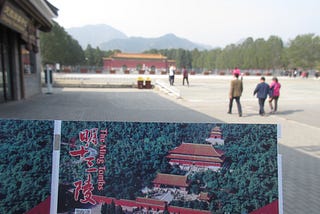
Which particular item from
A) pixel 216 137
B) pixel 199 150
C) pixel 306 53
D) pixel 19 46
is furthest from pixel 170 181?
pixel 306 53

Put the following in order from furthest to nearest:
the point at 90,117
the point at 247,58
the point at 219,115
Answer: the point at 247,58, the point at 219,115, the point at 90,117

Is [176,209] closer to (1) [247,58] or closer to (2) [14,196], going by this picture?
(2) [14,196]

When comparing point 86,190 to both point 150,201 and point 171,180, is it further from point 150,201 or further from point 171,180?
point 171,180

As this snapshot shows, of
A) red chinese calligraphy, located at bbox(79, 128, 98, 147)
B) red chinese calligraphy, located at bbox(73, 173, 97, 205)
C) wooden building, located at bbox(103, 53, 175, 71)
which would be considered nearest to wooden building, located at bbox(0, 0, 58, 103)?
red chinese calligraphy, located at bbox(79, 128, 98, 147)

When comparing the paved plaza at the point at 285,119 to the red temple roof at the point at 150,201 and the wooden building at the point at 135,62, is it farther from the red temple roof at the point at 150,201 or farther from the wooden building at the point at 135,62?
the wooden building at the point at 135,62

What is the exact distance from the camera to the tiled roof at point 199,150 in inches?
105

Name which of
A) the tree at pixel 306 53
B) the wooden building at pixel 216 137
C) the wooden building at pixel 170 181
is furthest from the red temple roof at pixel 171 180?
the tree at pixel 306 53

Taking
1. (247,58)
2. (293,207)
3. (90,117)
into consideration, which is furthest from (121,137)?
(247,58)

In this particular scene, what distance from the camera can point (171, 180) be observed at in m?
2.66

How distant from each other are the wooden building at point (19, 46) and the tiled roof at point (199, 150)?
8614mm

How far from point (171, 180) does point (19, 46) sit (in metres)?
14.1

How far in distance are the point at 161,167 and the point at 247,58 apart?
8541cm

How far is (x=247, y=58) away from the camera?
83.3 meters

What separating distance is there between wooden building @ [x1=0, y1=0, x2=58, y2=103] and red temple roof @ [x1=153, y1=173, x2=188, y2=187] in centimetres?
860
